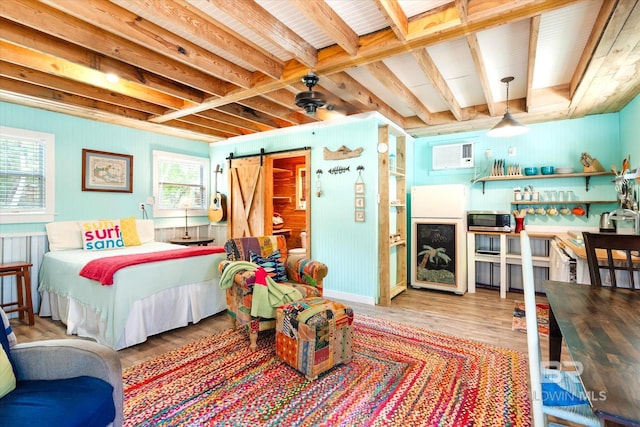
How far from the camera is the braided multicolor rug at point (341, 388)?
1.83m

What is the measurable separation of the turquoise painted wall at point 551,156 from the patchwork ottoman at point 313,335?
3477mm

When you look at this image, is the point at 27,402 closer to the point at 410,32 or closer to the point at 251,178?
the point at 410,32

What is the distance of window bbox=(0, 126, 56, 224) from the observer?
3527 millimetres

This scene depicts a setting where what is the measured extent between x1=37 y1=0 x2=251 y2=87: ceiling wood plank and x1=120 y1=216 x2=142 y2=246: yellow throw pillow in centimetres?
228

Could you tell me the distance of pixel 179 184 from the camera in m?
5.27

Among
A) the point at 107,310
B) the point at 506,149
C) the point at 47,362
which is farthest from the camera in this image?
the point at 506,149

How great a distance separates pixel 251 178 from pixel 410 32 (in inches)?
135

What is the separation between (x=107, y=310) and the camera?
2.70 metres

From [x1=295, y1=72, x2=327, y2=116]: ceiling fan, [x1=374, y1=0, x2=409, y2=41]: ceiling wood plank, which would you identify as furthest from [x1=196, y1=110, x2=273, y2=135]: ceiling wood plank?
[x1=374, y1=0, x2=409, y2=41]: ceiling wood plank

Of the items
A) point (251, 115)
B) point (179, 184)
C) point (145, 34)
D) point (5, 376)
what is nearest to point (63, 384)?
point (5, 376)

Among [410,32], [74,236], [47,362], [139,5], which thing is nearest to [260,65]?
[139,5]

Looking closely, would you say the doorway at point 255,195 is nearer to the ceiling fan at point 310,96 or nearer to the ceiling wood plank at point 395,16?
the ceiling fan at point 310,96

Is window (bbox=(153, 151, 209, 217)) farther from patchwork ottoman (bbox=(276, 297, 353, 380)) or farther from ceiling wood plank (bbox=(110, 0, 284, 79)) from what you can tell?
patchwork ottoman (bbox=(276, 297, 353, 380))

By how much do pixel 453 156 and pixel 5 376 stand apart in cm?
522
